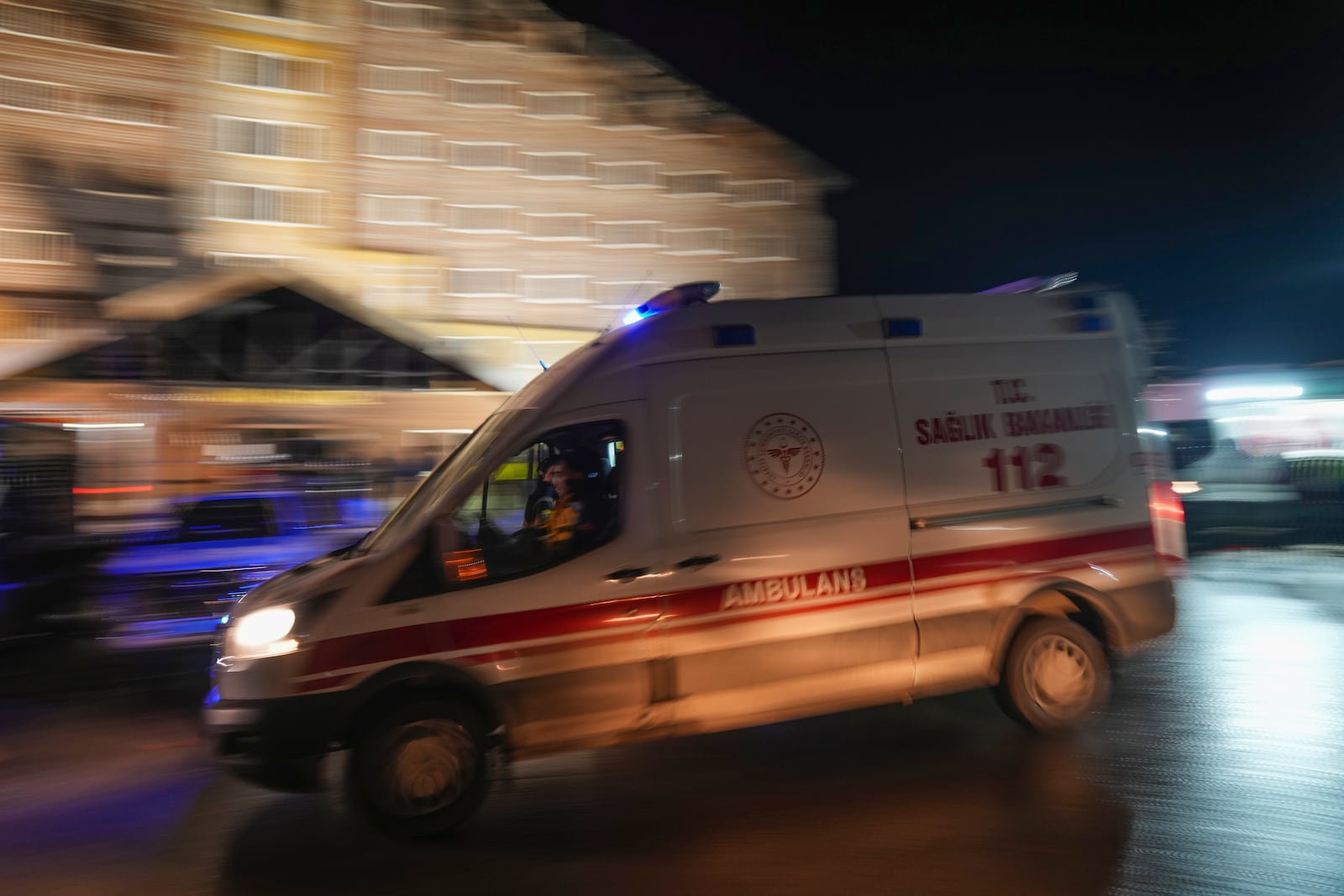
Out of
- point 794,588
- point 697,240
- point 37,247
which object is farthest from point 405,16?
point 794,588

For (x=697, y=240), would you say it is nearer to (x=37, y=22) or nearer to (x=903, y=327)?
(x=37, y=22)

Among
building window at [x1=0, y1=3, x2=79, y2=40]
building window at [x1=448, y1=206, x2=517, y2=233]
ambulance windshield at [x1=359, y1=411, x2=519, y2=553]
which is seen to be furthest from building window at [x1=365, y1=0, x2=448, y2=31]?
ambulance windshield at [x1=359, y1=411, x2=519, y2=553]

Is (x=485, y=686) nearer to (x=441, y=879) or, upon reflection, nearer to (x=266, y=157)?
(x=441, y=879)

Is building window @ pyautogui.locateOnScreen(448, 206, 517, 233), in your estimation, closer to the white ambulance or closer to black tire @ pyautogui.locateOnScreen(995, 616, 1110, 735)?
the white ambulance

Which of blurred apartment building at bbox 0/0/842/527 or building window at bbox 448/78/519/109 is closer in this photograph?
blurred apartment building at bbox 0/0/842/527

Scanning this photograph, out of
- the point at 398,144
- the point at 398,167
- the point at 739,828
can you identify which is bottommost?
the point at 739,828

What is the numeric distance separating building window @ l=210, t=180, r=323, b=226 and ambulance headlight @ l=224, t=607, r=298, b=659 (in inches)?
975

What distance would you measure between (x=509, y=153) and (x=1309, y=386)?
69.1 ft

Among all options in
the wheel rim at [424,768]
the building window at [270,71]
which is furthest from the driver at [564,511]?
the building window at [270,71]

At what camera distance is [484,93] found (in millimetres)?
29891

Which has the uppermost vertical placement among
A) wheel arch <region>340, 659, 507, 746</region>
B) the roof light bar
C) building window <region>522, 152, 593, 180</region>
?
building window <region>522, 152, 593, 180</region>

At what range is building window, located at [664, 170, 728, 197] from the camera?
102 ft

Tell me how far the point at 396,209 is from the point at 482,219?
2.36 meters

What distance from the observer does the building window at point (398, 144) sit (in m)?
28.7
